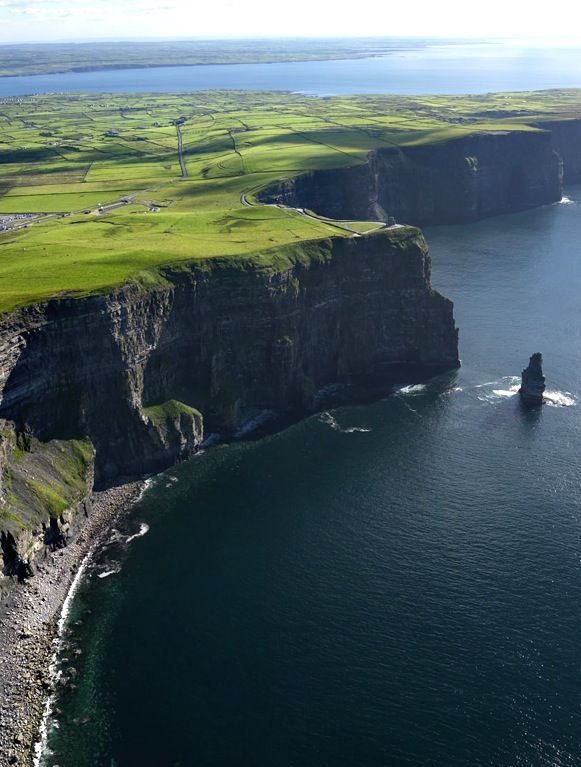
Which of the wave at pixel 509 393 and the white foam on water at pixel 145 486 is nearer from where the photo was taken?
the white foam on water at pixel 145 486

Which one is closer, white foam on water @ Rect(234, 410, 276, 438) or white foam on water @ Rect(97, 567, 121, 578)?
white foam on water @ Rect(97, 567, 121, 578)

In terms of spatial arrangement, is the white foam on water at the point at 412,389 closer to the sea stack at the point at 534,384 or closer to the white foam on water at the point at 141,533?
the sea stack at the point at 534,384

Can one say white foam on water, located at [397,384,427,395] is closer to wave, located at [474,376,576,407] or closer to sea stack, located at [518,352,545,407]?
wave, located at [474,376,576,407]

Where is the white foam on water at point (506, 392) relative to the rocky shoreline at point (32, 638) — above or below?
above

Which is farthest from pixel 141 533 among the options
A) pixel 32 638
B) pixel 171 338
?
pixel 171 338

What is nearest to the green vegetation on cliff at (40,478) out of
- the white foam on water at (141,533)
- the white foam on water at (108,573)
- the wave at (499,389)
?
the white foam on water at (141,533)

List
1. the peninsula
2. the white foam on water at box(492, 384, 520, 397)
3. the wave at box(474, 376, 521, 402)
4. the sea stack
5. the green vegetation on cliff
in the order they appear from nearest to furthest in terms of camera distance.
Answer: the green vegetation on cliff
the peninsula
the sea stack
the wave at box(474, 376, 521, 402)
the white foam on water at box(492, 384, 520, 397)

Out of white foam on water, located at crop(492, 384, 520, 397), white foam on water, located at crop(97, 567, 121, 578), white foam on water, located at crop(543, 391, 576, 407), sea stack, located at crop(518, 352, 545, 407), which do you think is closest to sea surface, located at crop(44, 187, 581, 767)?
white foam on water, located at crop(97, 567, 121, 578)
